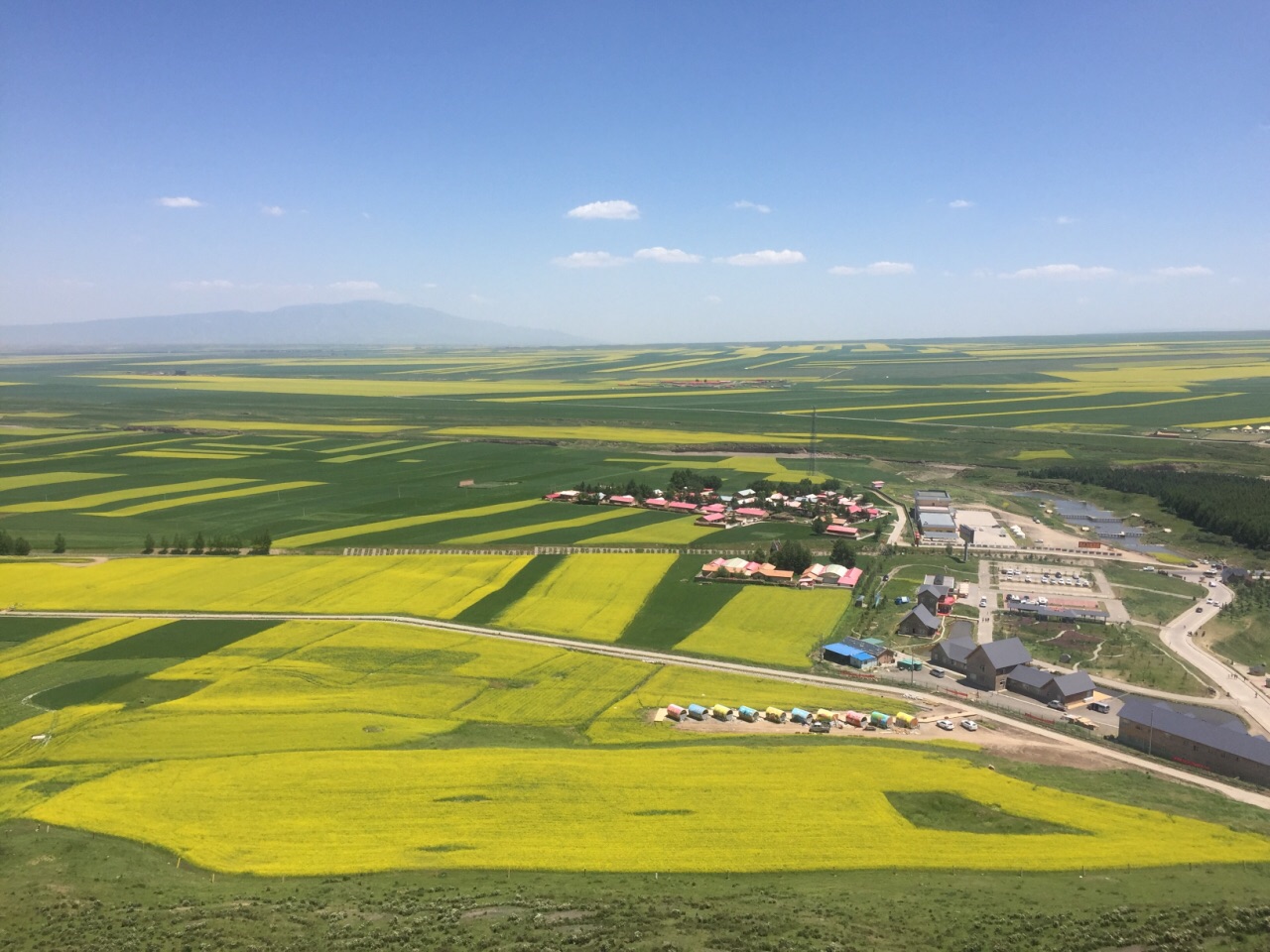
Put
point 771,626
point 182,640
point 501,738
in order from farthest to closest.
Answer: point 771,626 → point 182,640 → point 501,738

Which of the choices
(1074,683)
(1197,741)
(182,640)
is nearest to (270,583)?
(182,640)

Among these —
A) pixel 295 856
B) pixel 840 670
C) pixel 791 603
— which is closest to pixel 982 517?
pixel 791 603

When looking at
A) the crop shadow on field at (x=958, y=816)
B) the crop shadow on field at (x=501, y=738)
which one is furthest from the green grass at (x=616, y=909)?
the crop shadow on field at (x=501, y=738)

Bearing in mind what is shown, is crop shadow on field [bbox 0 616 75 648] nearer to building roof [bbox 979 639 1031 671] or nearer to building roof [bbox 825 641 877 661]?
building roof [bbox 825 641 877 661]

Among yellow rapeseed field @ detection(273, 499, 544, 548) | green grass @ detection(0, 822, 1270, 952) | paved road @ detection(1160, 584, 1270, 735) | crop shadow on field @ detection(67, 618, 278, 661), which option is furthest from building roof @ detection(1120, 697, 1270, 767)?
yellow rapeseed field @ detection(273, 499, 544, 548)

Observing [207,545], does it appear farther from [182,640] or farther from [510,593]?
[510,593]

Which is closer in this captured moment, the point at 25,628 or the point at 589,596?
the point at 25,628
